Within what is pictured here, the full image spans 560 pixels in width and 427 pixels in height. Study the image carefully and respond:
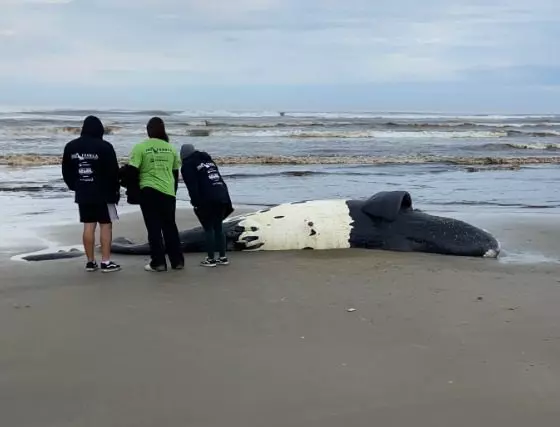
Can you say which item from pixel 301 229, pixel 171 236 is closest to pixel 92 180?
pixel 171 236

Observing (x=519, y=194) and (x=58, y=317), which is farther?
(x=519, y=194)

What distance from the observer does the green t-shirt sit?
7.99 metres

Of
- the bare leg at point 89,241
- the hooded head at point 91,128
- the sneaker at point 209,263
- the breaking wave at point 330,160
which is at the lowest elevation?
the breaking wave at point 330,160

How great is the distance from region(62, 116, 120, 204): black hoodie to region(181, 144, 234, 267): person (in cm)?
82

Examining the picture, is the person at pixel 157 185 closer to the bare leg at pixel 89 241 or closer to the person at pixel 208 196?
the person at pixel 208 196

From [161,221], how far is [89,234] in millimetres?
786

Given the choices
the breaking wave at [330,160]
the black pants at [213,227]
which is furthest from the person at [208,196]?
the breaking wave at [330,160]

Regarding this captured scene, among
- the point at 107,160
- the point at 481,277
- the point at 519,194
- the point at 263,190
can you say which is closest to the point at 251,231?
the point at 107,160

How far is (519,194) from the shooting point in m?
15.5

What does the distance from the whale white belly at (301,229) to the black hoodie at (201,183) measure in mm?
981

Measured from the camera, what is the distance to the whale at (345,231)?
8961mm

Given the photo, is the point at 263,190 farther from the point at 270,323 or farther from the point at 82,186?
the point at 270,323

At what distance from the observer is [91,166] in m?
7.93

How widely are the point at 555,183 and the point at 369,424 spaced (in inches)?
606
